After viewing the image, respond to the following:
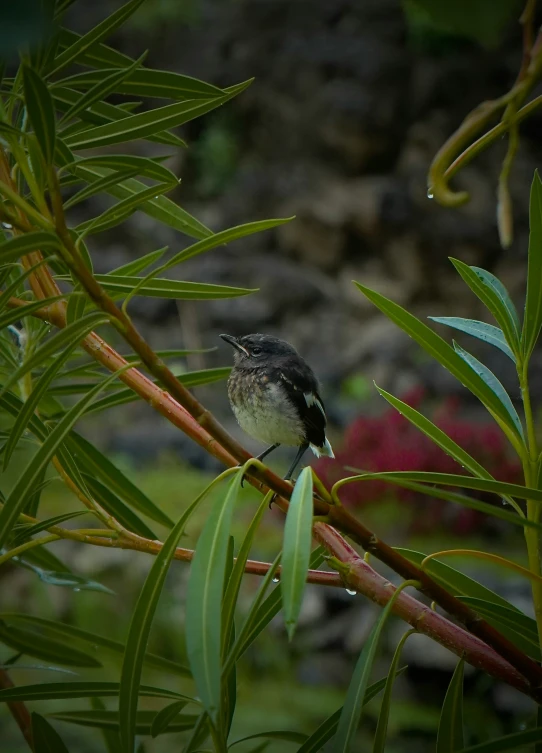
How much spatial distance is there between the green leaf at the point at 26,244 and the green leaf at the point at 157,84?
0.81ft

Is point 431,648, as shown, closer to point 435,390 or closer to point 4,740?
point 4,740

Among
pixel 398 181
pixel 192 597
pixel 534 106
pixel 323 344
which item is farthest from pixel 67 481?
pixel 398 181

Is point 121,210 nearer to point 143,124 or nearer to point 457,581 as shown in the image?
point 143,124

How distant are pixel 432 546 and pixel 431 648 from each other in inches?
27.0

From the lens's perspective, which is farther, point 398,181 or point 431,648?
point 398,181

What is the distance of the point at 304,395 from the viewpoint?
159 cm

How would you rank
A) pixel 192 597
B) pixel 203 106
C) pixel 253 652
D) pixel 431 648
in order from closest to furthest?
pixel 192 597, pixel 203 106, pixel 431 648, pixel 253 652

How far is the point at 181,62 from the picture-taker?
7.38 metres

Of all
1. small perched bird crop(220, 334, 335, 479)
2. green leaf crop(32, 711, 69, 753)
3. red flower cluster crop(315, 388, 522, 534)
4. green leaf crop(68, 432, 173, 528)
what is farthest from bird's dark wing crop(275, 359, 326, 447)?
red flower cluster crop(315, 388, 522, 534)

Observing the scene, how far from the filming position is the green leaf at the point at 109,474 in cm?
89

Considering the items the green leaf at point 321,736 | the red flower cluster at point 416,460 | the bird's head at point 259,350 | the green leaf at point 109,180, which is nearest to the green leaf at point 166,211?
the green leaf at point 109,180

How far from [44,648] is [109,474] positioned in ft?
0.72

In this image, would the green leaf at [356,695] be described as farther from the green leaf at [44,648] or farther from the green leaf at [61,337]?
the green leaf at [44,648]

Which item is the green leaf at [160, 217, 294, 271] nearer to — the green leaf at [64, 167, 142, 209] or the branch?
the green leaf at [64, 167, 142, 209]
